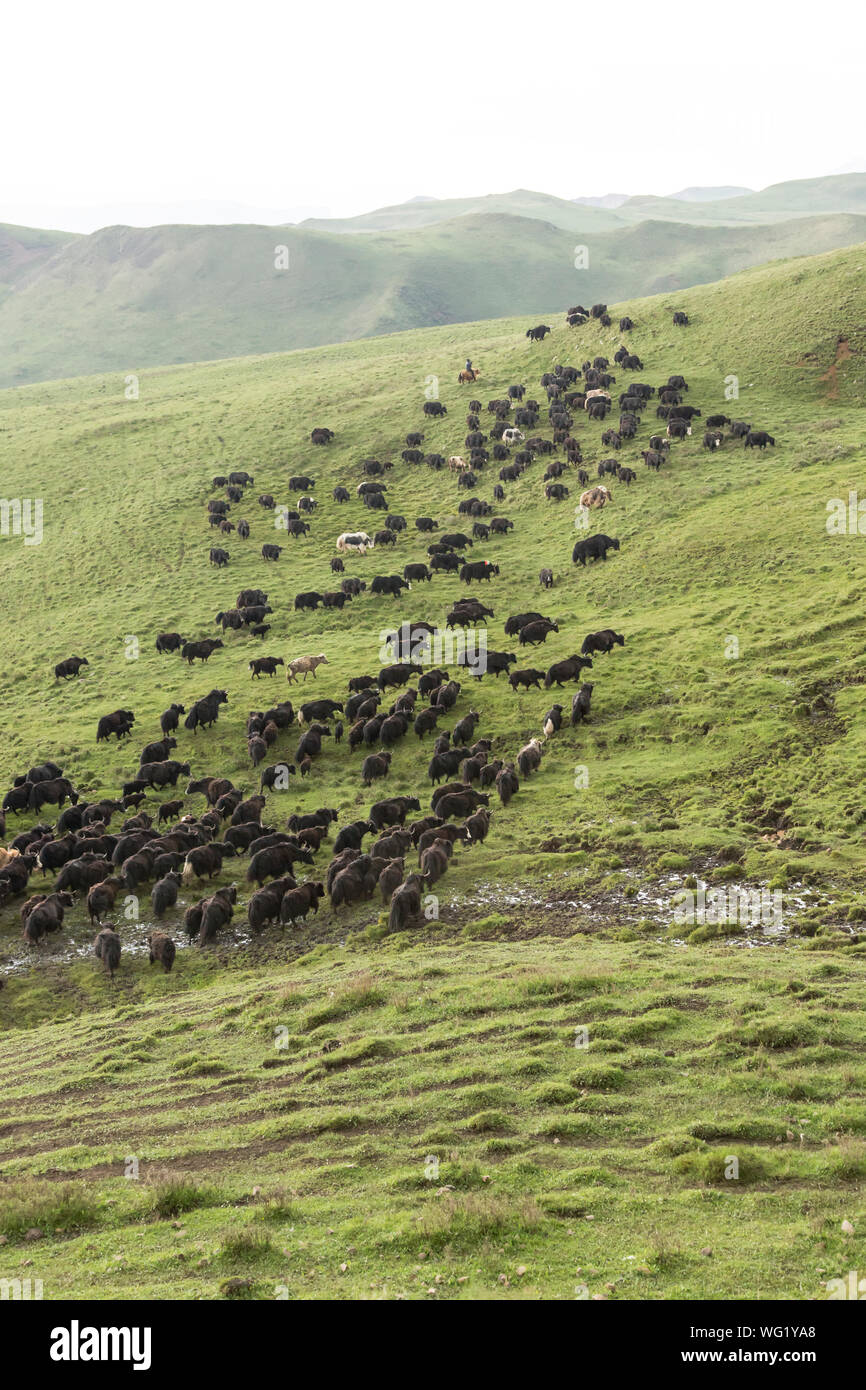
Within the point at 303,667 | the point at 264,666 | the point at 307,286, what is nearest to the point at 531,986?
the point at 303,667

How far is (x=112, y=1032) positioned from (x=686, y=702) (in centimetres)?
1833

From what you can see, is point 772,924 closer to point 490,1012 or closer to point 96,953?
point 490,1012

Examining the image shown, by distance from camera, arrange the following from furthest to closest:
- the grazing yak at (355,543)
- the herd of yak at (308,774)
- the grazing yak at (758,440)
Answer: the grazing yak at (355,543), the grazing yak at (758,440), the herd of yak at (308,774)

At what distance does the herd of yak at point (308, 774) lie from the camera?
76.1ft

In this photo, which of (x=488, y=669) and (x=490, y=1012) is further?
(x=488, y=669)

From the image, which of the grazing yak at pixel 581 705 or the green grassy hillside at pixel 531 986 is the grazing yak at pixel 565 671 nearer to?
the green grassy hillside at pixel 531 986

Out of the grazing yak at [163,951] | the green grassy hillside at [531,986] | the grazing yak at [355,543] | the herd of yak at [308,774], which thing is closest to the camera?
the green grassy hillside at [531,986]

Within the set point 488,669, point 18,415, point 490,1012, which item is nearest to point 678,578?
point 488,669

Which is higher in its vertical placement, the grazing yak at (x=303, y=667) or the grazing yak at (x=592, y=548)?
the grazing yak at (x=592, y=548)

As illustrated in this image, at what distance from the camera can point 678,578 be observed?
4000cm

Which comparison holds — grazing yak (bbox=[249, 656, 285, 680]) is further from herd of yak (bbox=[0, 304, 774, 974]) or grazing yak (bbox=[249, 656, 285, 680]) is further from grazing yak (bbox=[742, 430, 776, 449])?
grazing yak (bbox=[742, 430, 776, 449])

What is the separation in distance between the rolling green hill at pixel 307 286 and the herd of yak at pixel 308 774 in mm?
127206

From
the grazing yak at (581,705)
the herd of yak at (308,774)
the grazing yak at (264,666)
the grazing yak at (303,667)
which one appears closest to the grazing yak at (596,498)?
the herd of yak at (308,774)

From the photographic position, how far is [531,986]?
1587 centimetres
